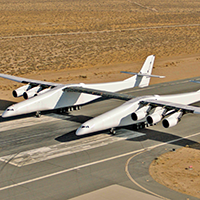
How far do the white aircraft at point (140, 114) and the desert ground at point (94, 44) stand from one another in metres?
3.64

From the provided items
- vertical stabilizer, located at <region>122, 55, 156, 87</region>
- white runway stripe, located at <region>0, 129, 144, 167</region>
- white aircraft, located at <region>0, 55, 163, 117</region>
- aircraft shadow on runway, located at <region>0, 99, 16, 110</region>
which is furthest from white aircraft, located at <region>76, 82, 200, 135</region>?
aircraft shadow on runway, located at <region>0, 99, 16, 110</region>

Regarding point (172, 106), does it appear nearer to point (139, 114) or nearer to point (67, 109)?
point (139, 114)

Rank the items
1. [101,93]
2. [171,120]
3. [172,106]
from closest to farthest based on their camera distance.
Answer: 1. [171,120]
2. [172,106]
3. [101,93]

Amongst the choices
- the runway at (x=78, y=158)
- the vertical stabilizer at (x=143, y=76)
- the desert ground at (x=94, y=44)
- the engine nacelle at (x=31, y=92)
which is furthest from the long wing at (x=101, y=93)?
the desert ground at (x=94, y=44)

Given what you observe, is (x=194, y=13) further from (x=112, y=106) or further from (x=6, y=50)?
(x=112, y=106)

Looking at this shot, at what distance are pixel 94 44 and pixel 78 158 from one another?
73.8 metres

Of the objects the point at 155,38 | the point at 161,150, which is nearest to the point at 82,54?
the point at 155,38

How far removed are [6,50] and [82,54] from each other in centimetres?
1882

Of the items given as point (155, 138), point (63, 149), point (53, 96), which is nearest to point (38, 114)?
point (53, 96)

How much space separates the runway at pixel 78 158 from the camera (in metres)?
23.8

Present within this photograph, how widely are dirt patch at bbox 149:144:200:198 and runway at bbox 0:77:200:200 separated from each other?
2.25 feet

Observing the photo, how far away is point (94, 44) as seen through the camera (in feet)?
329

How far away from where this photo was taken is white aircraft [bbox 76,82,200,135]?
3203 cm

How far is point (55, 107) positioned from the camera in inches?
1618
